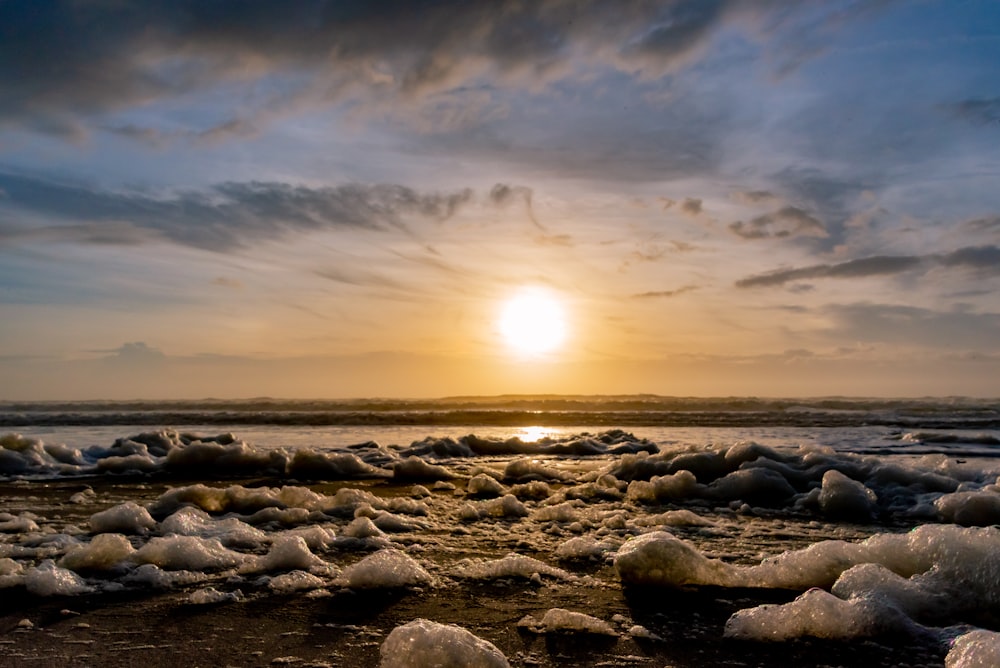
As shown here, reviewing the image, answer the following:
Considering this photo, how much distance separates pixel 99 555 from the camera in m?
4.27

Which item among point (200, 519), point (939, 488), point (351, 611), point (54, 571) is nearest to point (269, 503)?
point (200, 519)

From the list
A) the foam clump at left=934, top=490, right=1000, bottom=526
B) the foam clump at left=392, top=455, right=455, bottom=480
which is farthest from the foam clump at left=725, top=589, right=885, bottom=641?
the foam clump at left=392, top=455, right=455, bottom=480

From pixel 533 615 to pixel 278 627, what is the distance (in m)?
1.24

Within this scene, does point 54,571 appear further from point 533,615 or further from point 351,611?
point 533,615

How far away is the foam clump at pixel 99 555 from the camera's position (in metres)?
4.23

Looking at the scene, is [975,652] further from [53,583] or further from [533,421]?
[533,421]

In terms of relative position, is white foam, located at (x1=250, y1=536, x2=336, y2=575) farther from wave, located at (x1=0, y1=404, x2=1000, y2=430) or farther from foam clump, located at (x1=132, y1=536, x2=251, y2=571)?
wave, located at (x1=0, y1=404, x2=1000, y2=430)

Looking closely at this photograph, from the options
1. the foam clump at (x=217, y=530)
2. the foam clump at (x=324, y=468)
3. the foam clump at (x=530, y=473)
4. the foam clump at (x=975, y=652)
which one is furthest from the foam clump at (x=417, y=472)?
the foam clump at (x=975, y=652)

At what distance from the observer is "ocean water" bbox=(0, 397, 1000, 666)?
311 cm

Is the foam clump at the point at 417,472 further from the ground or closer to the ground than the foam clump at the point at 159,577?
closer to the ground

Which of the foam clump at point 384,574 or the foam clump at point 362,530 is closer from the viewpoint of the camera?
the foam clump at point 384,574

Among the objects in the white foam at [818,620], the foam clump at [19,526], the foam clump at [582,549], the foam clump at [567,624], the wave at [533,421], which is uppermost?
the white foam at [818,620]

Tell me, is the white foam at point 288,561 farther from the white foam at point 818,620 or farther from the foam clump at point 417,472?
the foam clump at point 417,472

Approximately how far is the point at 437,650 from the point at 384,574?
137cm
